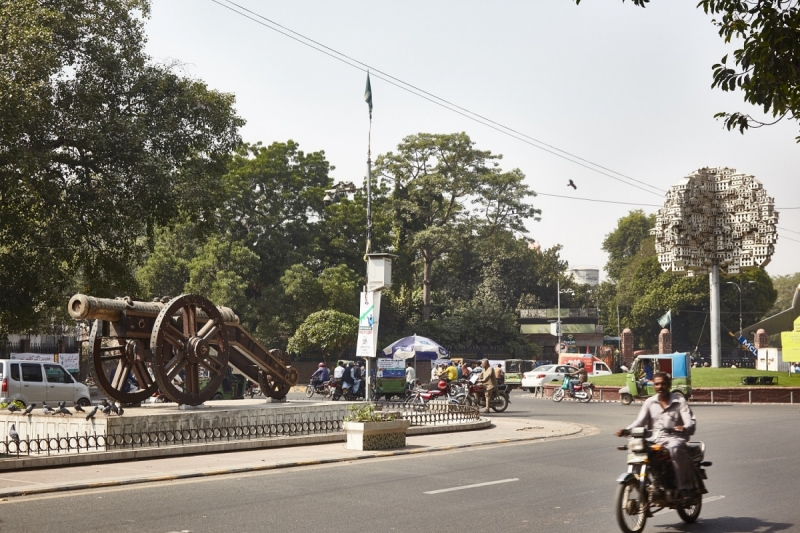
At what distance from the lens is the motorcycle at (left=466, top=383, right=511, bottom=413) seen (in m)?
28.6

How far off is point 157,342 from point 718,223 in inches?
1320

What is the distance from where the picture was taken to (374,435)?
17.2 meters

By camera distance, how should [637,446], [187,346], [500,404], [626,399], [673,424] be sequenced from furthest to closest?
1. [626,399]
2. [500,404]
3. [187,346]
4. [673,424]
5. [637,446]

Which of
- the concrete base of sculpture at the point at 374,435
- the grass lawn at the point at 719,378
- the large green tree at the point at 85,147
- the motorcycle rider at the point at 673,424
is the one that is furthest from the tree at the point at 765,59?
the grass lawn at the point at 719,378

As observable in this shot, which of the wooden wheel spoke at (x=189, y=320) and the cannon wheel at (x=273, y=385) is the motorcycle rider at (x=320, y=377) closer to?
the cannon wheel at (x=273, y=385)

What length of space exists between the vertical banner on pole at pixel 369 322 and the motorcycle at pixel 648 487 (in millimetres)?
13166

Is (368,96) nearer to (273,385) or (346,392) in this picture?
(346,392)

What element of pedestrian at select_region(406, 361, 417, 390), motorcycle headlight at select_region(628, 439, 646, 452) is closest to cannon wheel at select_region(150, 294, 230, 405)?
motorcycle headlight at select_region(628, 439, 646, 452)

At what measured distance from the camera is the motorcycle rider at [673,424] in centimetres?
936

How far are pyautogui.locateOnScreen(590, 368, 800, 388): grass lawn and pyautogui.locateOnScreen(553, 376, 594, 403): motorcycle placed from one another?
2561 mm

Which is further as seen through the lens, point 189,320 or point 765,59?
point 189,320

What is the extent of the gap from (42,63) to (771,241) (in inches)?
1334

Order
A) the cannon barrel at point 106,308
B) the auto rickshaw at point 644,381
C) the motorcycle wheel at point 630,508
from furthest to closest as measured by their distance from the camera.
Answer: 1. the auto rickshaw at point 644,381
2. the cannon barrel at point 106,308
3. the motorcycle wheel at point 630,508

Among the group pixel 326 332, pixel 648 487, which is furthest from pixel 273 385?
pixel 326 332
